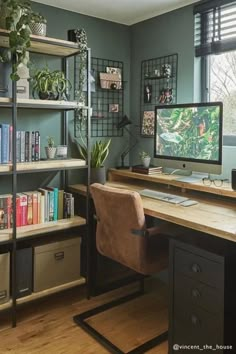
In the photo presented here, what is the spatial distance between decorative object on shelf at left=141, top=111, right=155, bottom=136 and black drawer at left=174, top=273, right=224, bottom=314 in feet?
4.87

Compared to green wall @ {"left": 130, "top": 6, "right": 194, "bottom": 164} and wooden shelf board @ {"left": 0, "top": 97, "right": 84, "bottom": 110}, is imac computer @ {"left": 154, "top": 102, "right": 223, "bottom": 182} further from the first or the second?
wooden shelf board @ {"left": 0, "top": 97, "right": 84, "bottom": 110}

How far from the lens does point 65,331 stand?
2.30m

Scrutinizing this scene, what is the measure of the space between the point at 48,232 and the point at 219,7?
6.62 feet

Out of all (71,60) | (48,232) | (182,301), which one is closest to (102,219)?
(48,232)

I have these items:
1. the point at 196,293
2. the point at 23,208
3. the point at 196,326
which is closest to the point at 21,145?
the point at 23,208

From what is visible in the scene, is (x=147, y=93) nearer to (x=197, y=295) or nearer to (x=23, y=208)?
(x=23, y=208)

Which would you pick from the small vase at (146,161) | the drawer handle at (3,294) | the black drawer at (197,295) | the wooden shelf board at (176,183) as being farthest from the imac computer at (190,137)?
the drawer handle at (3,294)

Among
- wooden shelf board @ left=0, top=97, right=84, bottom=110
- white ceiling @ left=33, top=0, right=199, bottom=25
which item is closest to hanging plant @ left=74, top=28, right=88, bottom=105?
wooden shelf board @ left=0, top=97, right=84, bottom=110

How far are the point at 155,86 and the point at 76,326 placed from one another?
2.01 metres

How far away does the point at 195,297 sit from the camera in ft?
6.02

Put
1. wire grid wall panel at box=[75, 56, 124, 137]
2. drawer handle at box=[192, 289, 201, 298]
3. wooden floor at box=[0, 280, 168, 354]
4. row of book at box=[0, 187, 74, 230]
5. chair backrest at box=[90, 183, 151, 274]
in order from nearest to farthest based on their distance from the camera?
drawer handle at box=[192, 289, 201, 298] < chair backrest at box=[90, 183, 151, 274] < wooden floor at box=[0, 280, 168, 354] < row of book at box=[0, 187, 74, 230] < wire grid wall panel at box=[75, 56, 124, 137]

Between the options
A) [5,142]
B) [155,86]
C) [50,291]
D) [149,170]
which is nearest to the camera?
[5,142]

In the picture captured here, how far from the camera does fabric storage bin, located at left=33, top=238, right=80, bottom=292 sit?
2475mm

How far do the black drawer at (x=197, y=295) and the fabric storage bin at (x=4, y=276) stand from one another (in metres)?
1.11
